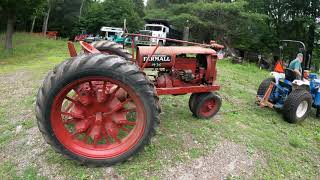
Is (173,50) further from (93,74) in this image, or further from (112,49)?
(93,74)

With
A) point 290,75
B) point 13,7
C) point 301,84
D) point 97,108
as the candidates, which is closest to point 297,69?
point 290,75

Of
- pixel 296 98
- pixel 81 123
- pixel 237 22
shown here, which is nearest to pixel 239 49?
pixel 237 22

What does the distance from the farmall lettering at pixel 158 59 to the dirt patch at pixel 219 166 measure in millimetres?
1465

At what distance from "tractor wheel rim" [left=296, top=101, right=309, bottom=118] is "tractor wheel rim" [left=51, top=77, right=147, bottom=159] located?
3.70 metres

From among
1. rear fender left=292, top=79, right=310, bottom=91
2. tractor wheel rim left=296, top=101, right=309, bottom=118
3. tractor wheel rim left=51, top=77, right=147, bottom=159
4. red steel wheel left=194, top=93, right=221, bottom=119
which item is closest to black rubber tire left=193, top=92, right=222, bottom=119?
red steel wheel left=194, top=93, right=221, bottom=119

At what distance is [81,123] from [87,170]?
0.55 metres

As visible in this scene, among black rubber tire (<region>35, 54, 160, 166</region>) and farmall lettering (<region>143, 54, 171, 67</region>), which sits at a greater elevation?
farmall lettering (<region>143, 54, 171, 67</region>)

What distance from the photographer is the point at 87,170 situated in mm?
3607

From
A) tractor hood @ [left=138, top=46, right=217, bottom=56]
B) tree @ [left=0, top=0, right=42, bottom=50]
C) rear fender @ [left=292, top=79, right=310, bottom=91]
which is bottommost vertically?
rear fender @ [left=292, top=79, right=310, bottom=91]

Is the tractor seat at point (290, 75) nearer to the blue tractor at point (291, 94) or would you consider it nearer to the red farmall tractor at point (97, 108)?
the blue tractor at point (291, 94)

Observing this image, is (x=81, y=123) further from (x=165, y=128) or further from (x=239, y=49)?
(x=239, y=49)

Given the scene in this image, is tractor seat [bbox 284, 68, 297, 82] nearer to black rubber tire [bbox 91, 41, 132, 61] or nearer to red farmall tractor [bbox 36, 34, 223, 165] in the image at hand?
black rubber tire [bbox 91, 41, 132, 61]

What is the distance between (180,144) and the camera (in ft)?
14.1

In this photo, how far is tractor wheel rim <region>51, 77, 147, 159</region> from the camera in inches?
142
